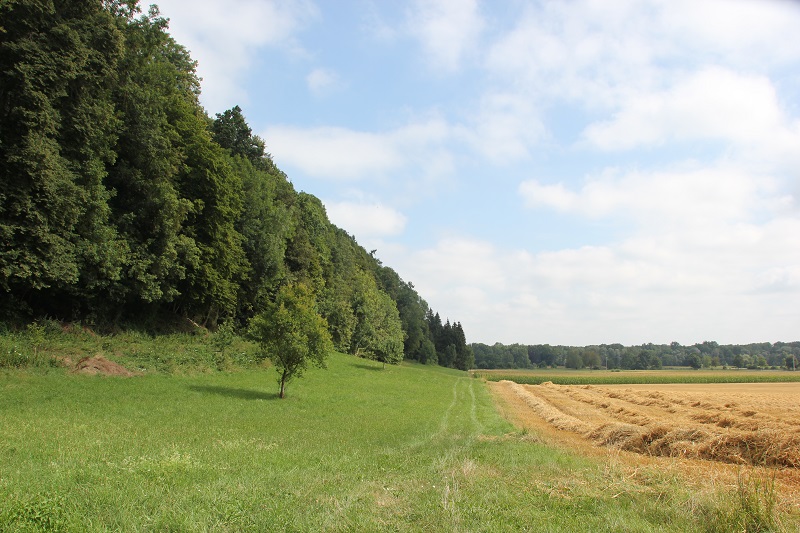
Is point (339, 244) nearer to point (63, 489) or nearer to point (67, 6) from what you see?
point (67, 6)

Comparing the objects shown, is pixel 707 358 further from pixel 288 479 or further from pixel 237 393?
pixel 288 479

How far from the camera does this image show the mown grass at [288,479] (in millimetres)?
6996

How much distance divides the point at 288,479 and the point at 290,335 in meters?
20.7

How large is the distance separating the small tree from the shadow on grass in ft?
3.36

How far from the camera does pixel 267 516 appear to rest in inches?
281

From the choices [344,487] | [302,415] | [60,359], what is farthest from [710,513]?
[60,359]

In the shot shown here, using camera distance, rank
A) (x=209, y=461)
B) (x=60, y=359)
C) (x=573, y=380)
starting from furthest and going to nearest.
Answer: (x=573, y=380)
(x=60, y=359)
(x=209, y=461)

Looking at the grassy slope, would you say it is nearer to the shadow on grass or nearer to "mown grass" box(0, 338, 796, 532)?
"mown grass" box(0, 338, 796, 532)

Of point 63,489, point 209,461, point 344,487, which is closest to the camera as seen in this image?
point 63,489

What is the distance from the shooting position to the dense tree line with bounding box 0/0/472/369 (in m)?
24.6

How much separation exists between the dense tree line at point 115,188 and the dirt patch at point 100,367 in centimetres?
472

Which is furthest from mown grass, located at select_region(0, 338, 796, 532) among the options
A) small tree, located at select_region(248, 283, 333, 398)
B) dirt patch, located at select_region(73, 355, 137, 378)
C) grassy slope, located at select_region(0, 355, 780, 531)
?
small tree, located at select_region(248, 283, 333, 398)

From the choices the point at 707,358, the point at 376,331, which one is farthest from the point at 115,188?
the point at 707,358

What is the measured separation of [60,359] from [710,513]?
96.6ft
